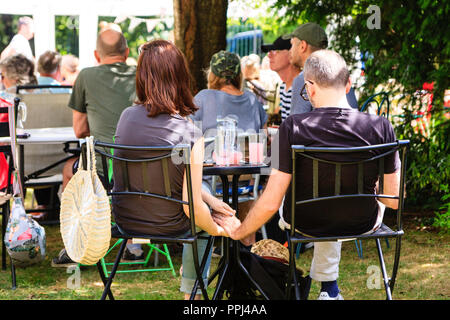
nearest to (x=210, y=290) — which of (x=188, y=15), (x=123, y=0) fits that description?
(x=188, y=15)

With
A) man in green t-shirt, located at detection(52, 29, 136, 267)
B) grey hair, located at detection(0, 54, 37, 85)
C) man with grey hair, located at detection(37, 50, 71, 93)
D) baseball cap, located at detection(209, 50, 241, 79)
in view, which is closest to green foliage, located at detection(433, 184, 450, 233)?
baseball cap, located at detection(209, 50, 241, 79)

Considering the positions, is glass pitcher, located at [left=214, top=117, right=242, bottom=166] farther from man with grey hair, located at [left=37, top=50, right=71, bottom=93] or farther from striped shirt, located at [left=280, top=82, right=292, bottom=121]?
man with grey hair, located at [left=37, top=50, right=71, bottom=93]

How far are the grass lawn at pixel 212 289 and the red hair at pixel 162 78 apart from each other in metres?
1.30

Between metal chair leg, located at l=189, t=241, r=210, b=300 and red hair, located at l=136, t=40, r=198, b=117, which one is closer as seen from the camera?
metal chair leg, located at l=189, t=241, r=210, b=300

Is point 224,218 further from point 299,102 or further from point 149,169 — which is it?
point 299,102

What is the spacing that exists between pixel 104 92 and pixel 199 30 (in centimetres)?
150

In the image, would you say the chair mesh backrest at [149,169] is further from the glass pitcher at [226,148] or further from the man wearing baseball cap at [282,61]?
the man wearing baseball cap at [282,61]

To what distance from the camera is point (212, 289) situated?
3.78 meters

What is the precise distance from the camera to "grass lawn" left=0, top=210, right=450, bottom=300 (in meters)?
3.80

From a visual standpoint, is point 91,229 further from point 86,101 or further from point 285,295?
point 86,101

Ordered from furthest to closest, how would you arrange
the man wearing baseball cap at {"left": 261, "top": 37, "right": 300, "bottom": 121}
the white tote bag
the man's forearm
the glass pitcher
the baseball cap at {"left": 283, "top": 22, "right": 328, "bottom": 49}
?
the man wearing baseball cap at {"left": 261, "top": 37, "right": 300, "bottom": 121} → the baseball cap at {"left": 283, "top": 22, "right": 328, "bottom": 49} → the glass pitcher → the man's forearm → the white tote bag

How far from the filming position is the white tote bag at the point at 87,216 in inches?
105

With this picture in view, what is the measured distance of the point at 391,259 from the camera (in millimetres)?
4543

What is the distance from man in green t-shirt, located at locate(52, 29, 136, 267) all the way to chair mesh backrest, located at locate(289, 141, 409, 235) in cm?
217
